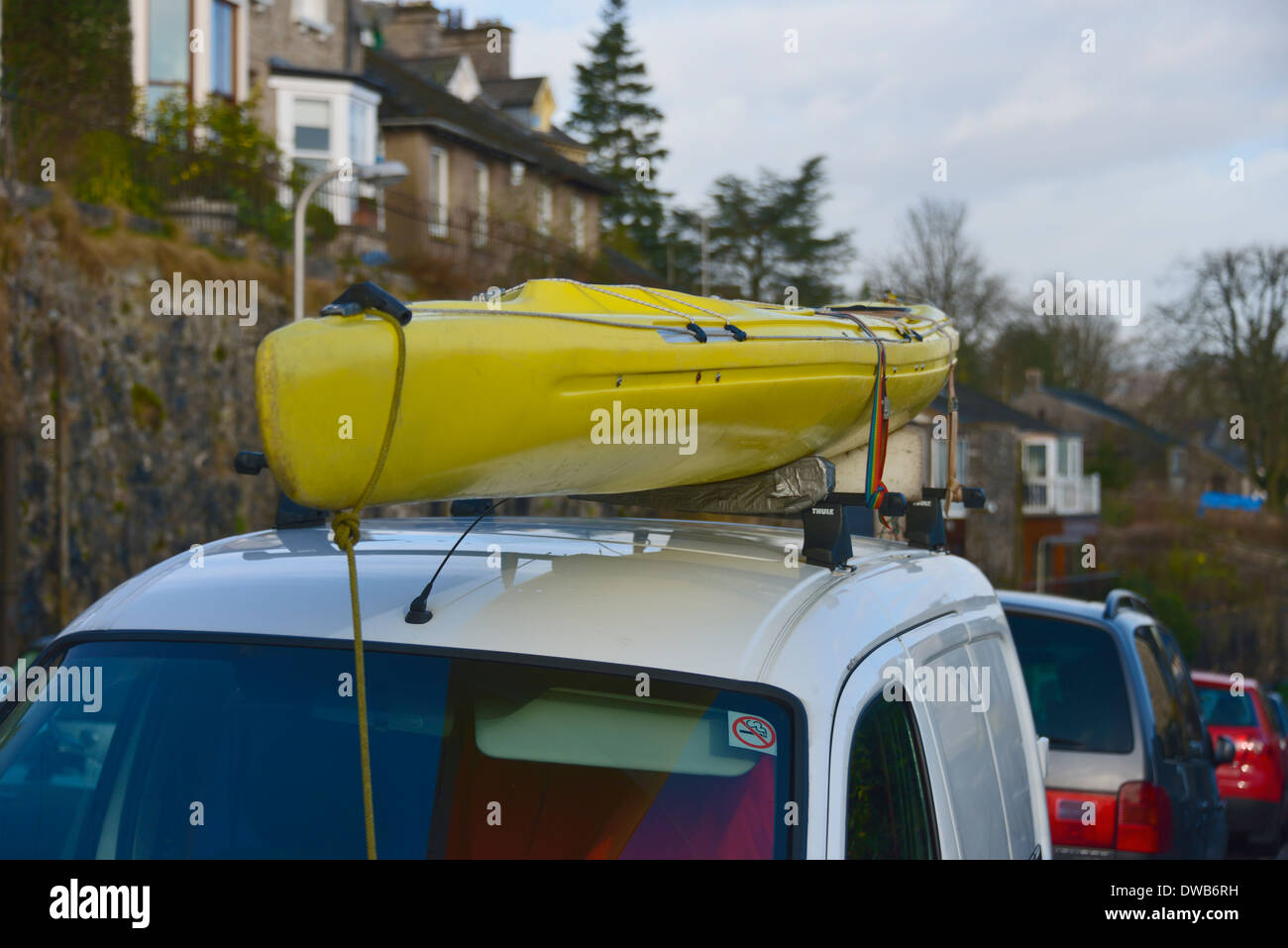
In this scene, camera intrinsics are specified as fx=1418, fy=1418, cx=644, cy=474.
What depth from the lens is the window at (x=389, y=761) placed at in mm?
2393

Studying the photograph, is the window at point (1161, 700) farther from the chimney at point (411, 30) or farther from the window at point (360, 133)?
the chimney at point (411, 30)

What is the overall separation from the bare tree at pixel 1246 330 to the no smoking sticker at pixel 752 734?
55455 millimetres

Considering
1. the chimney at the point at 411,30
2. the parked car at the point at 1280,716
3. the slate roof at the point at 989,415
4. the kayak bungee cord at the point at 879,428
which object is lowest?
the parked car at the point at 1280,716

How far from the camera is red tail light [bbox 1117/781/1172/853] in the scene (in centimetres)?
642

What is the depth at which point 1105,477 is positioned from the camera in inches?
2542

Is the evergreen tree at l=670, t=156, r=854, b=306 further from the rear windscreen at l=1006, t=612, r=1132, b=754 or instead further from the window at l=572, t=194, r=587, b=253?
the rear windscreen at l=1006, t=612, r=1132, b=754

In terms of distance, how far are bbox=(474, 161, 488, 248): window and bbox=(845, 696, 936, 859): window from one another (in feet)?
75.9

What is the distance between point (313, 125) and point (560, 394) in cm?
3083

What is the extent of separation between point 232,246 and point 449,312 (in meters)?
17.3

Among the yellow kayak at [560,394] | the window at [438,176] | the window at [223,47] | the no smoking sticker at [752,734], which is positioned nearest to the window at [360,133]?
the window at [438,176]

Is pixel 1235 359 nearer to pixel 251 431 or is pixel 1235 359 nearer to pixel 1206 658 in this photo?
pixel 1206 658

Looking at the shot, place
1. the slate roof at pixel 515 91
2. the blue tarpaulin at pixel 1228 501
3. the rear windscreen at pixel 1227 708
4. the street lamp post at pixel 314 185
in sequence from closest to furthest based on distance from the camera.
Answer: the rear windscreen at pixel 1227 708
the street lamp post at pixel 314 185
the slate roof at pixel 515 91
the blue tarpaulin at pixel 1228 501

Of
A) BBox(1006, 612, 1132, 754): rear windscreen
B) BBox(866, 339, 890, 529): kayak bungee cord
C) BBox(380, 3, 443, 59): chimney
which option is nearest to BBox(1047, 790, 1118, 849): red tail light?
BBox(1006, 612, 1132, 754): rear windscreen

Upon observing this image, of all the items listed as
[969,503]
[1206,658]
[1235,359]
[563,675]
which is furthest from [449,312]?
[1235,359]
